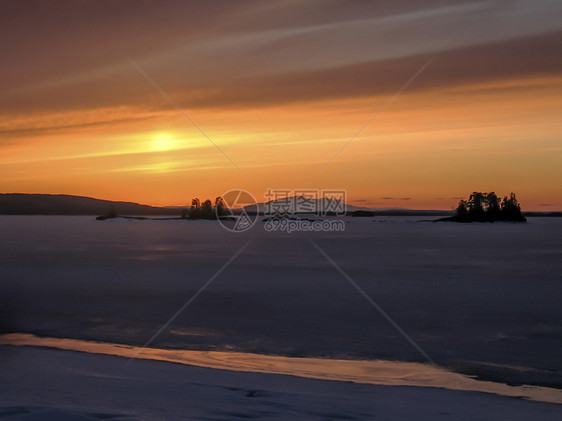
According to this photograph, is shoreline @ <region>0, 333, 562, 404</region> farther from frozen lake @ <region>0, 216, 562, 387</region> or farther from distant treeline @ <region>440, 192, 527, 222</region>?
distant treeline @ <region>440, 192, 527, 222</region>

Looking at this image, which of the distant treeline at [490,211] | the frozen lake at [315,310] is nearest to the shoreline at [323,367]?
the frozen lake at [315,310]

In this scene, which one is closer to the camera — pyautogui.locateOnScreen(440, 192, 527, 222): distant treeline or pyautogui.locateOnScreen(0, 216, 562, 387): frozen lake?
pyautogui.locateOnScreen(0, 216, 562, 387): frozen lake

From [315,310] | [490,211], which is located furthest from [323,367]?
[490,211]

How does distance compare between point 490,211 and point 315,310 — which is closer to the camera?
point 315,310

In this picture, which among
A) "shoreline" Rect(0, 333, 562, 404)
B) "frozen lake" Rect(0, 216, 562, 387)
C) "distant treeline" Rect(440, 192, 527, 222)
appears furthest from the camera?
"distant treeline" Rect(440, 192, 527, 222)

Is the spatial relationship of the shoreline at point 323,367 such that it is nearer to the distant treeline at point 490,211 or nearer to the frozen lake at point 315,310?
the frozen lake at point 315,310

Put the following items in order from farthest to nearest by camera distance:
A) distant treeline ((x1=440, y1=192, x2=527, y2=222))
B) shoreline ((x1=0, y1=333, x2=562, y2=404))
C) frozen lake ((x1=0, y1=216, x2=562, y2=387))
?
distant treeline ((x1=440, y1=192, x2=527, y2=222))
frozen lake ((x1=0, y1=216, x2=562, y2=387))
shoreline ((x1=0, y1=333, x2=562, y2=404))

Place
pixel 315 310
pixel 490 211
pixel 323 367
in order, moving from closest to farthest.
→ pixel 323 367 → pixel 315 310 → pixel 490 211

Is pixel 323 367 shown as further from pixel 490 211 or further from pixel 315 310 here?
pixel 490 211

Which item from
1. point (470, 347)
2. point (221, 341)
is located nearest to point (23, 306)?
point (221, 341)

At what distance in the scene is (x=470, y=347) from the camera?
7715mm

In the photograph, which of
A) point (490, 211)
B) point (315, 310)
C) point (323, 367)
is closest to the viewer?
point (323, 367)

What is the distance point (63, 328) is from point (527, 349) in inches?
270

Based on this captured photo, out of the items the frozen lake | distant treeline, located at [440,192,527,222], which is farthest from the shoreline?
distant treeline, located at [440,192,527,222]
